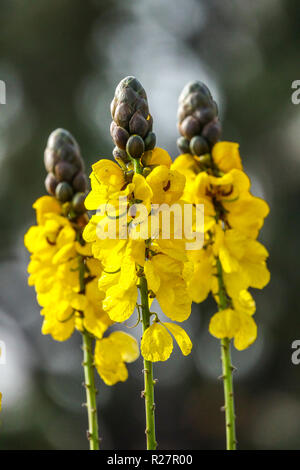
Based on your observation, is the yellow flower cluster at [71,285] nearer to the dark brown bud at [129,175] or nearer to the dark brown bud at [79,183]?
the dark brown bud at [79,183]

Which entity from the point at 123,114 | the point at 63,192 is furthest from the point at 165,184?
the point at 63,192

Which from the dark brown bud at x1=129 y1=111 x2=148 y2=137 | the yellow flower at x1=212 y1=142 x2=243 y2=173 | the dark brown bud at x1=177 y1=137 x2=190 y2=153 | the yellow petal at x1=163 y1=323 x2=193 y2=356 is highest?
the dark brown bud at x1=177 y1=137 x2=190 y2=153

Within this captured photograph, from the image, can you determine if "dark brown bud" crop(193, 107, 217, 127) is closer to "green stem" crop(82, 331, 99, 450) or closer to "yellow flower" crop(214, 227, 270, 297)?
"yellow flower" crop(214, 227, 270, 297)

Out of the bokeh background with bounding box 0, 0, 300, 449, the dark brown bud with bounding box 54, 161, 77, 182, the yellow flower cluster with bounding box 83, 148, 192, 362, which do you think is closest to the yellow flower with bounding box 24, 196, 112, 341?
the dark brown bud with bounding box 54, 161, 77, 182

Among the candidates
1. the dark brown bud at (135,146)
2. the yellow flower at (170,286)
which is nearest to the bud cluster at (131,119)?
the dark brown bud at (135,146)

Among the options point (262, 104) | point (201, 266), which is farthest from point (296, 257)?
point (201, 266)

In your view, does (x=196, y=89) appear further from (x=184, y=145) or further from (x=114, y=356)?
(x=114, y=356)

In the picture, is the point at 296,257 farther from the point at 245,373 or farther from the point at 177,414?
the point at 177,414

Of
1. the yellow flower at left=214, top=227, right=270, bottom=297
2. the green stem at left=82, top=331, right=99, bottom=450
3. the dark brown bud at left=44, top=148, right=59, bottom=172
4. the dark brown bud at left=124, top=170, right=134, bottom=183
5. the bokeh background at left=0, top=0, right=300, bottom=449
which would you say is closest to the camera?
the dark brown bud at left=124, top=170, right=134, bottom=183
